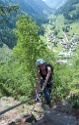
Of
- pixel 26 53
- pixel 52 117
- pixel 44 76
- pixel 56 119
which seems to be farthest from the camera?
pixel 26 53

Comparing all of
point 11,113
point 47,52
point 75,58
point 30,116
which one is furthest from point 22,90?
point 30,116

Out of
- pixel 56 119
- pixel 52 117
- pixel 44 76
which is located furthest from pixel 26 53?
pixel 56 119

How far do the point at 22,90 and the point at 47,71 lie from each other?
18271 mm

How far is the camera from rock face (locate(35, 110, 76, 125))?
279 inches

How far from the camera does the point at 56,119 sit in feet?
24.2

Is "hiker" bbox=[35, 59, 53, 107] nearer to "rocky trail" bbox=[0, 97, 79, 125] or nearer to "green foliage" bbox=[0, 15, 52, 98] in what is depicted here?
"rocky trail" bbox=[0, 97, 79, 125]

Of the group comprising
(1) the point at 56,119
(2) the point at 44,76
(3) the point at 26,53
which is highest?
(3) the point at 26,53

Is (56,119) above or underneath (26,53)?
underneath

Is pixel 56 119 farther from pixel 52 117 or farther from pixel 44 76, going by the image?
pixel 44 76

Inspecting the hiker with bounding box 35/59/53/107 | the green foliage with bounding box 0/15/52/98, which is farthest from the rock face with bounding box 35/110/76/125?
the green foliage with bounding box 0/15/52/98

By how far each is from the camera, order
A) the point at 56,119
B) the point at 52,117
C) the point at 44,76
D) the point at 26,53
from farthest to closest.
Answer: the point at 26,53, the point at 44,76, the point at 52,117, the point at 56,119

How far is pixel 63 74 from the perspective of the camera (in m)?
28.8

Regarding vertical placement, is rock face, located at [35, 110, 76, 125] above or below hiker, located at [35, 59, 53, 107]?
below

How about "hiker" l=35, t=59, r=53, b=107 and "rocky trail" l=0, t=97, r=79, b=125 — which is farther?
"hiker" l=35, t=59, r=53, b=107
